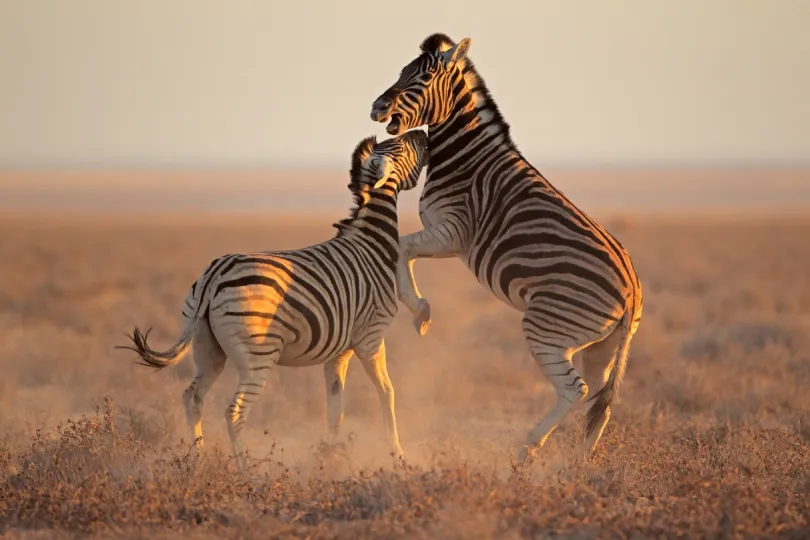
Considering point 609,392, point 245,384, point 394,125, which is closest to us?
point 245,384

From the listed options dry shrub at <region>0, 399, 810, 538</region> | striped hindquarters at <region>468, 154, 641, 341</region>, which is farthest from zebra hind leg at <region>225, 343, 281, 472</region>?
striped hindquarters at <region>468, 154, 641, 341</region>

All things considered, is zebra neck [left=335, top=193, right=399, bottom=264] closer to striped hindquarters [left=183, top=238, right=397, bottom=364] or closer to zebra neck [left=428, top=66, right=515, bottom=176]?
striped hindquarters [left=183, top=238, right=397, bottom=364]

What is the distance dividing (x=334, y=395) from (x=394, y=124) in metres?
2.28

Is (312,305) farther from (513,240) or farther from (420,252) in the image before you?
(513,240)

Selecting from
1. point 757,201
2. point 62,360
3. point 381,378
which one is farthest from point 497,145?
point 757,201

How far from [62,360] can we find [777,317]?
38.4 ft

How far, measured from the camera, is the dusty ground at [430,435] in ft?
22.6

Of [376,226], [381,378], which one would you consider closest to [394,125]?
[376,226]

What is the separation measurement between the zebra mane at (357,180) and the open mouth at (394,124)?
0.67 ft

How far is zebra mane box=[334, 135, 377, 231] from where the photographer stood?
899 centimetres

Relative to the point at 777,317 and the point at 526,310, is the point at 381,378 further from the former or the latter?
the point at 777,317

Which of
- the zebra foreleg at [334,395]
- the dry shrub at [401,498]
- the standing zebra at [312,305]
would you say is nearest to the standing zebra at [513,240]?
the standing zebra at [312,305]

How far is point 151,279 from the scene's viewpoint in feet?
82.3

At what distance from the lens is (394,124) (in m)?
9.16
